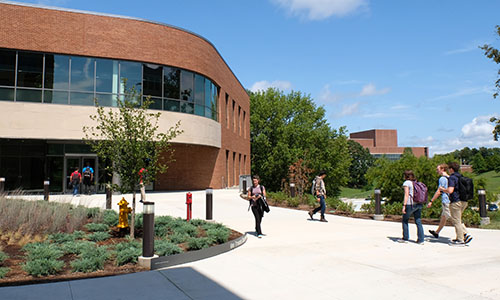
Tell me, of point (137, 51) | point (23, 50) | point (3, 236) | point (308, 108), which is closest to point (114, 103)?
point (137, 51)

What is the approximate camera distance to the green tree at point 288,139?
5169cm

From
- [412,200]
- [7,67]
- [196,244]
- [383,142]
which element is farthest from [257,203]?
[383,142]

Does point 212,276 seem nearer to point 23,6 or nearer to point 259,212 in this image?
point 259,212

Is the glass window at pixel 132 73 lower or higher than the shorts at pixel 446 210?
higher

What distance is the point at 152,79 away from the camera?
23938 mm

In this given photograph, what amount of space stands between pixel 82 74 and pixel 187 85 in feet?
21.1

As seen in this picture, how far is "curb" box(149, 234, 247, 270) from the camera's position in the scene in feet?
21.9

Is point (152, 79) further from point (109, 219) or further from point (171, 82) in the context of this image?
point (109, 219)

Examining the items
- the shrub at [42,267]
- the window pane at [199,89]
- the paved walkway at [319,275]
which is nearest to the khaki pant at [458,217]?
the paved walkway at [319,275]

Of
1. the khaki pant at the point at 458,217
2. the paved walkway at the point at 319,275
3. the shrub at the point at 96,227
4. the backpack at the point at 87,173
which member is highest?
the backpack at the point at 87,173

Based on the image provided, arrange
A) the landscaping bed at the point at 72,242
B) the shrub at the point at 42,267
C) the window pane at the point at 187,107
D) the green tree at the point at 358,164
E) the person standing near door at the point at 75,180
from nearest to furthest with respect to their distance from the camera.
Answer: the shrub at the point at 42,267 → the landscaping bed at the point at 72,242 → the person standing near door at the point at 75,180 → the window pane at the point at 187,107 → the green tree at the point at 358,164

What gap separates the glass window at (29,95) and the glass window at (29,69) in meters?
0.33

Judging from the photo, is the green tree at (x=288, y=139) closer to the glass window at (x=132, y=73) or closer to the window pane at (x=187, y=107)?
the window pane at (x=187, y=107)

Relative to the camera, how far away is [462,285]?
18.0 feet
